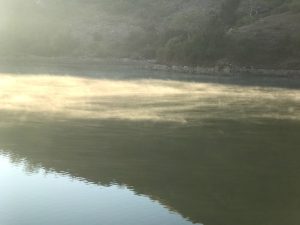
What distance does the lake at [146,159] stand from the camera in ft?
70.4

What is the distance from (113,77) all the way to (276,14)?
59.1 metres

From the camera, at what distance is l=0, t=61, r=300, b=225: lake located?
845 inches

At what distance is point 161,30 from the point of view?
13625 cm

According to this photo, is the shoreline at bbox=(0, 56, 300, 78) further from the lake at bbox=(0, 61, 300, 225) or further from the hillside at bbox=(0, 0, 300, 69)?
the lake at bbox=(0, 61, 300, 225)

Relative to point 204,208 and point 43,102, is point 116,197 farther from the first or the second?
point 43,102

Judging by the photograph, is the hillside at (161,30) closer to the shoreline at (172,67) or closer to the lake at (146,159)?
the shoreline at (172,67)

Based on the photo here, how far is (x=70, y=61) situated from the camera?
11344 centimetres

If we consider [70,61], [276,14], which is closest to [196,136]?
[70,61]

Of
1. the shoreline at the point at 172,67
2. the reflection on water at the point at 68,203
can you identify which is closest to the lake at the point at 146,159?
the reflection on water at the point at 68,203

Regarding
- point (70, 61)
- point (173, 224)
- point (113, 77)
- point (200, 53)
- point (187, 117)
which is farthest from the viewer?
point (70, 61)

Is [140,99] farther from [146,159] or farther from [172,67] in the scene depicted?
[172,67]

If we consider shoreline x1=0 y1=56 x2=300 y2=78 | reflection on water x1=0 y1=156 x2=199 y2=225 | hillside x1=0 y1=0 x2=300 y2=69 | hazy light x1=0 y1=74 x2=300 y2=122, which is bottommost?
reflection on water x1=0 y1=156 x2=199 y2=225

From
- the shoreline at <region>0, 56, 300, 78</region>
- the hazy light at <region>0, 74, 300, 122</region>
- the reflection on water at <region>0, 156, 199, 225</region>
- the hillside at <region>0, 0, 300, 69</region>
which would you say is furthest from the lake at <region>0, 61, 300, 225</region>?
the hillside at <region>0, 0, 300, 69</region>

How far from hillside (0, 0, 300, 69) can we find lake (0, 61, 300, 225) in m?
48.5
